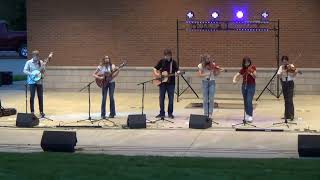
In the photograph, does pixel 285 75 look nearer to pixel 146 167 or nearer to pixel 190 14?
pixel 146 167

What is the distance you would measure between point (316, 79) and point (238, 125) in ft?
28.6

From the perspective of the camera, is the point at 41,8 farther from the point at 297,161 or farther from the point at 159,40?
the point at 297,161

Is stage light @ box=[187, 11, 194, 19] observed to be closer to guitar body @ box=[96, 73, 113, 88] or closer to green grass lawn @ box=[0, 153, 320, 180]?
guitar body @ box=[96, 73, 113, 88]

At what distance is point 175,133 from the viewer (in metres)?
16.1

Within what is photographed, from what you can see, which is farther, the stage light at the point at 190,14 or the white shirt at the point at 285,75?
the stage light at the point at 190,14

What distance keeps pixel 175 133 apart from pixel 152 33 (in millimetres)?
10398

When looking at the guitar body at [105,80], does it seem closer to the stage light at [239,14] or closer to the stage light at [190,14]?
the stage light at [190,14]

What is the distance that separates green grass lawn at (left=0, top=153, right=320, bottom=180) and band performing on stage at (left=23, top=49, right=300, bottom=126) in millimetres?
5650

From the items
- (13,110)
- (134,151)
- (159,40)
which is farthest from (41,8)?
(134,151)

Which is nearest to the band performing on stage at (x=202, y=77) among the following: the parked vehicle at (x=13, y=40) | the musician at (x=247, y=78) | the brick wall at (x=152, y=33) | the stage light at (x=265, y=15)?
the musician at (x=247, y=78)

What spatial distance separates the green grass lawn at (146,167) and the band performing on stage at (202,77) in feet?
18.5

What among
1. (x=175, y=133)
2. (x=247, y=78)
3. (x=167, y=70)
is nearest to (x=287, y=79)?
(x=247, y=78)

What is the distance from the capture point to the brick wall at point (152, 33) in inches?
985

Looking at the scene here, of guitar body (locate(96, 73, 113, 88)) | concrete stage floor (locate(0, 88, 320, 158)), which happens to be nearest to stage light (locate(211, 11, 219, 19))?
concrete stage floor (locate(0, 88, 320, 158))
